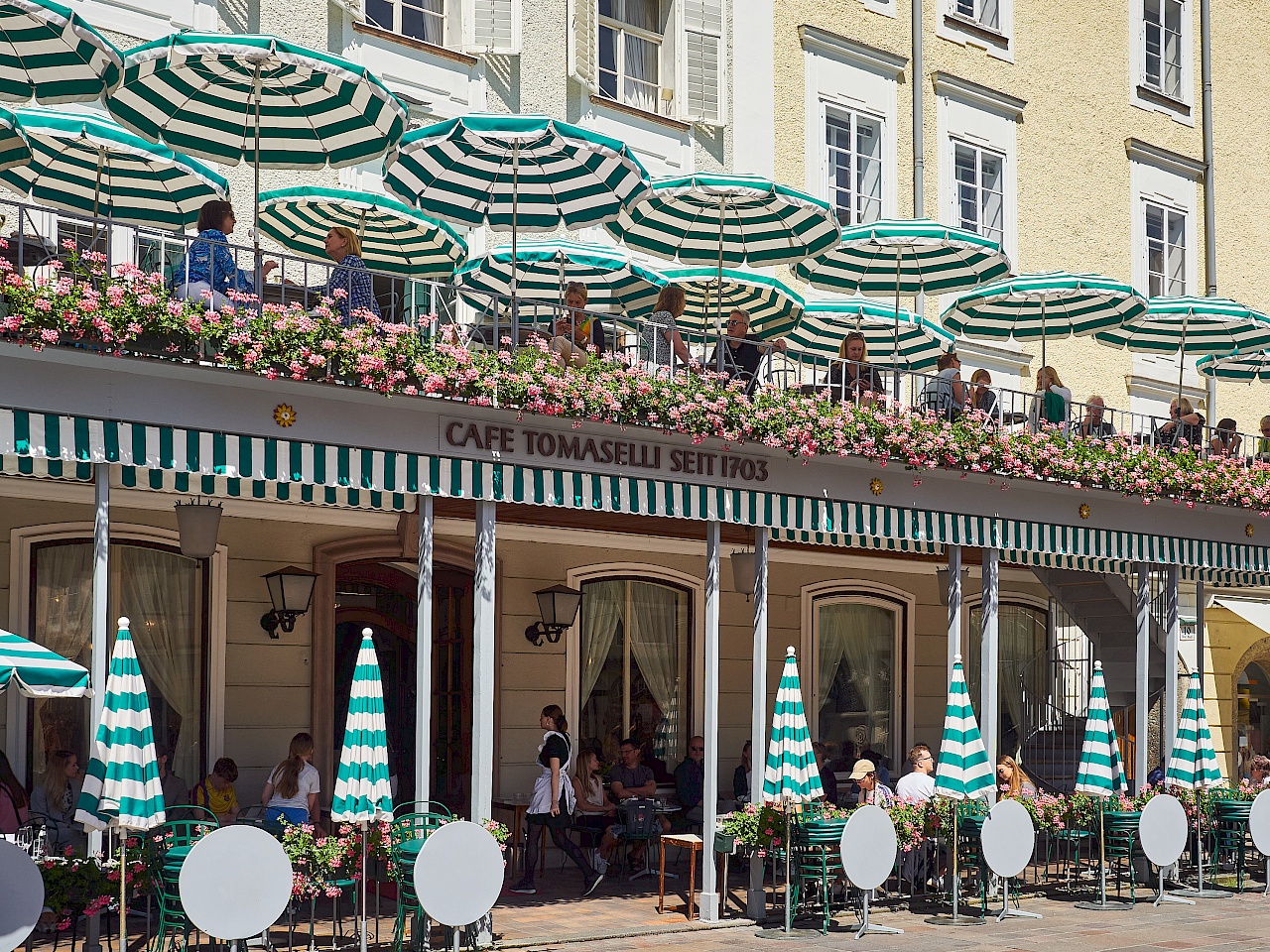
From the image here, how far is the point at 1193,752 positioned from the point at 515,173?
816cm

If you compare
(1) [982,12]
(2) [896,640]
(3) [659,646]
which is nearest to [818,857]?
(3) [659,646]

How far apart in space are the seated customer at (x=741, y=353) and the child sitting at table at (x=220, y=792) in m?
4.75

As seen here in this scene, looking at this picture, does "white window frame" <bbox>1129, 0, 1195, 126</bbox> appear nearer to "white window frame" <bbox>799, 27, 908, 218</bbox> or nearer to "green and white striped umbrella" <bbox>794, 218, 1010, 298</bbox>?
"white window frame" <bbox>799, 27, 908, 218</bbox>

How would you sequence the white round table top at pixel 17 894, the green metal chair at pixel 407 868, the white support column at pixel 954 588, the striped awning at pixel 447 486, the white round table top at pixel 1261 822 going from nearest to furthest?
the white round table top at pixel 17 894 → the striped awning at pixel 447 486 → the green metal chair at pixel 407 868 → the white support column at pixel 954 588 → the white round table top at pixel 1261 822

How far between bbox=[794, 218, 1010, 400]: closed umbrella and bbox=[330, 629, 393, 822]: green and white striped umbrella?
19.0 feet

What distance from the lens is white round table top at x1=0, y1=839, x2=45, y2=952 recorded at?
26.4 ft

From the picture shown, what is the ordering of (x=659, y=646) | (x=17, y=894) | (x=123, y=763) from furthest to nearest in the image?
1. (x=659, y=646)
2. (x=123, y=763)
3. (x=17, y=894)

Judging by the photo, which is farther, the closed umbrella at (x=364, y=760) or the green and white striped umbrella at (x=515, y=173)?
the green and white striped umbrella at (x=515, y=173)

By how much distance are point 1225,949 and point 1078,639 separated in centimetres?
920

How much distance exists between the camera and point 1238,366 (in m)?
19.2

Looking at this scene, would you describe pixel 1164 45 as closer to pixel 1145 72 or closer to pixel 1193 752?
pixel 1145 72

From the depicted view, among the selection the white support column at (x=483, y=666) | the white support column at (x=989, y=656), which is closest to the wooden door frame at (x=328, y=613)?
the white support column at (x=483, y=666)

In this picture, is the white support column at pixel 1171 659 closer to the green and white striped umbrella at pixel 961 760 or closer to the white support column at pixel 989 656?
the white support column at pixel 989 656

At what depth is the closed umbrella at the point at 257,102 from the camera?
10102 mm
